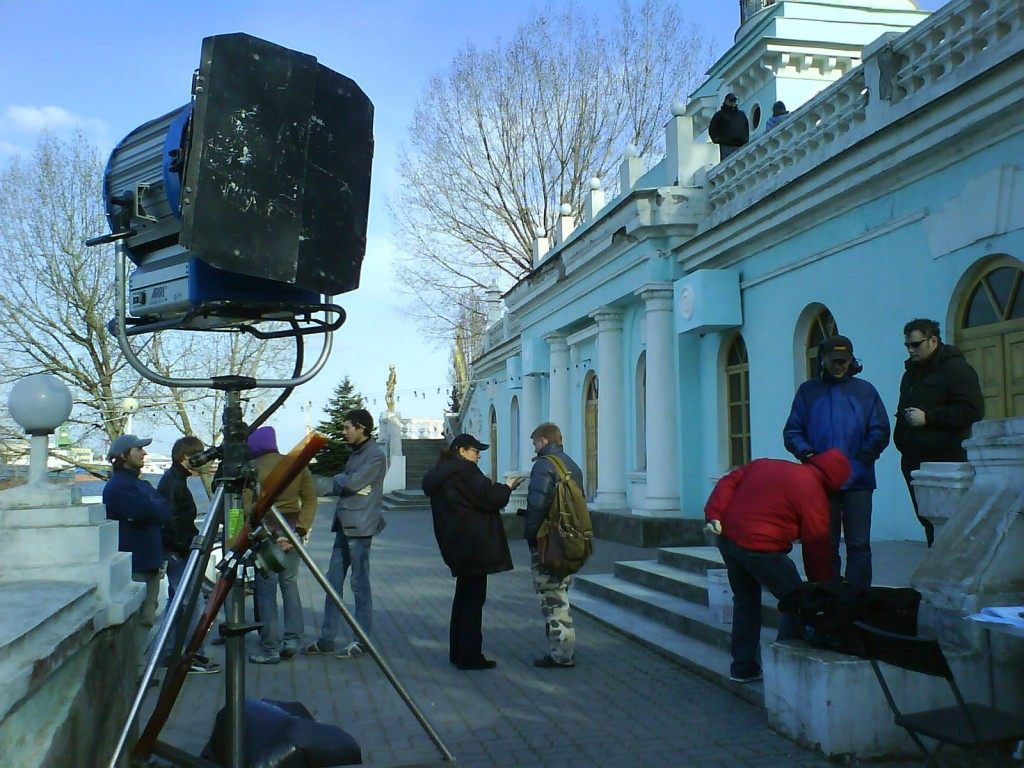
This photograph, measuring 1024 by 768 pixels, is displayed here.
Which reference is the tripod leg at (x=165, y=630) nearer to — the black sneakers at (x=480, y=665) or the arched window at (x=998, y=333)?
the black sneakers at (x=480, y=665)

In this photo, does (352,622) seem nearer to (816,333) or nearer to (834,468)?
(834,468)

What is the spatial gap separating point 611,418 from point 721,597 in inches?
372

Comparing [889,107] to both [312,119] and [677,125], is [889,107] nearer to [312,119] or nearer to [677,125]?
[677,125]

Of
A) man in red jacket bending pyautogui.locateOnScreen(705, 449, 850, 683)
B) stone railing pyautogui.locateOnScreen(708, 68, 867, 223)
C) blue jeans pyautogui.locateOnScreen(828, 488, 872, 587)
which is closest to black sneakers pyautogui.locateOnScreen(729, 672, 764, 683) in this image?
man in red jacket bending pyautogui.locateOnScreen(705, 449, 850, 683)

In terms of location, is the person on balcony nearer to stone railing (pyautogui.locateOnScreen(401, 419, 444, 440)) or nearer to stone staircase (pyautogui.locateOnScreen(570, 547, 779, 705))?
stone staircase (pyautogui.locateOnScreen(570, 547, 779, 705))

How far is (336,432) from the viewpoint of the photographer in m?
48.2

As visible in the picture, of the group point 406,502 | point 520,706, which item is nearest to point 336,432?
point 406,502

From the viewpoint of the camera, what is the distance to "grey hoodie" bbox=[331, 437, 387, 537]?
7.65 meters

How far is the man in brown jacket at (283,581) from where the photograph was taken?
753cm

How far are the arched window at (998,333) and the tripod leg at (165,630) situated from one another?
7238mm

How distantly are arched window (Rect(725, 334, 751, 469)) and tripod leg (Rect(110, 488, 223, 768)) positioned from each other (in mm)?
10789

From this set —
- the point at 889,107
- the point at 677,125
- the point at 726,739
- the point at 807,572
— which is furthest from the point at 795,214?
the point at 726,739

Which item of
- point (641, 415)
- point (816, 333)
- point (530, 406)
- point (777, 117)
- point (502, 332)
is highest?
point (777, 117)

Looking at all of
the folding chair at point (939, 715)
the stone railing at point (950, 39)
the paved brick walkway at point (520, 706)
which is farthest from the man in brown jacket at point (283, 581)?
the stone railing at point (950, 39)
